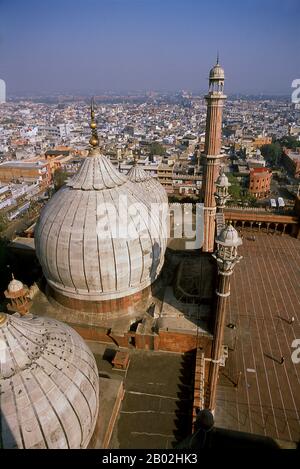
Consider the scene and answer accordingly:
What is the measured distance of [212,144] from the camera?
18.3 meters

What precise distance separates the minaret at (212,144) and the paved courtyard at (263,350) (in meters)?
3.37

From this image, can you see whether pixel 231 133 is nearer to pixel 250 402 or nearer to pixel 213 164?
pixel 213 164

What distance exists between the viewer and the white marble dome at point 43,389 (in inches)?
257

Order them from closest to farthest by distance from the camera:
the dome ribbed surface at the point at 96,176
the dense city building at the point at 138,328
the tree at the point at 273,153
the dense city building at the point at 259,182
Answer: the dense city building at the point at 138,328, the dome ribbed surface at the point at 96,176, the dense city building at the point at 259,182, the tree at the point at 273,153

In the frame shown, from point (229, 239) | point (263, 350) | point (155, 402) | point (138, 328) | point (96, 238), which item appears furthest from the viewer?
point (263, 350)

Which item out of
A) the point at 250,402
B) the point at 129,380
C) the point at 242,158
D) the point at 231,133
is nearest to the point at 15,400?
the point at 129,380

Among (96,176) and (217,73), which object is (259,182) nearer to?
(217,73)

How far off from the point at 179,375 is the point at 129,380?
1678 mm

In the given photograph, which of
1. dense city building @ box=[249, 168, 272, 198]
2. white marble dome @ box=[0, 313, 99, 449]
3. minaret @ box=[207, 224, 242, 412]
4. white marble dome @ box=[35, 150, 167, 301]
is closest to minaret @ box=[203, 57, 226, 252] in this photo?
white marble dome @ box=[35, 150, 167, 301]

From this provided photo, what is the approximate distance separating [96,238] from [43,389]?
522 centimetres

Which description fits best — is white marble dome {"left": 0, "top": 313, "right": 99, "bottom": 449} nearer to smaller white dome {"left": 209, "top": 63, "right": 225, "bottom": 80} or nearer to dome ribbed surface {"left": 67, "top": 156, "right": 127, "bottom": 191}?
dome ribbed surface {"left": 67, "top": 156, "right": 127, "bottom": 191}

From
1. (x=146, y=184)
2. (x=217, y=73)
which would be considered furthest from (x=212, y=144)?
(x=146, y=184)

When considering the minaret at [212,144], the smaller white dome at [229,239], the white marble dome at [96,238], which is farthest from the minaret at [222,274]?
the minaret at [212,144]

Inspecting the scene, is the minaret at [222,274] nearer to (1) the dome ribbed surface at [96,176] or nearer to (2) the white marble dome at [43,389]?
(2) the white marble dome at [43,389]
